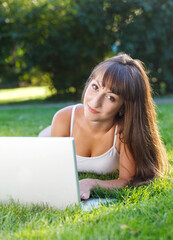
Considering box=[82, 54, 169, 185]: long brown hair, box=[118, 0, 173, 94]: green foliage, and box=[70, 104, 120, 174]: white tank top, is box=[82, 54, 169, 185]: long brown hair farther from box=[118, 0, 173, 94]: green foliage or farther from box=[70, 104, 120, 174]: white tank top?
box=[118, 0, 173, 94]: green foliage

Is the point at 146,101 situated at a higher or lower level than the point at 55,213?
higher

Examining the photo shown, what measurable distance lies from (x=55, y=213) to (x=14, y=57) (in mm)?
8458

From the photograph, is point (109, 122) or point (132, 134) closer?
point (132, 134)

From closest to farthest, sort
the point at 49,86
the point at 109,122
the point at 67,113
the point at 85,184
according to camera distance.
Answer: the point at 85,184 < the point at 109,122 < the point at 67,113 < the point at 49,86

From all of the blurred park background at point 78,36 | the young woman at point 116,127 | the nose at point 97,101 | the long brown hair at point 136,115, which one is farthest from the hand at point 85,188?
the blurred park background at point 78,36

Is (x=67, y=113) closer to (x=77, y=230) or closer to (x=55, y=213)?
(x=55, y=213)

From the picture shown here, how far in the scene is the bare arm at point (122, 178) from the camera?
2.23 metres

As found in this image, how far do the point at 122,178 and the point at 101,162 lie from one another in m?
0.29

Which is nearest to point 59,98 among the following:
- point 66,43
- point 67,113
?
point 66,43

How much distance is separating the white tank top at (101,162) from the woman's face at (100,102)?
1.18 ft

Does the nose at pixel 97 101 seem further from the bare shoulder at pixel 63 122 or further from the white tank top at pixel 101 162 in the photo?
the bare shoulder at pixel 63 122

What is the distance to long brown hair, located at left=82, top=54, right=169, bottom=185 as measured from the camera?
7.14 feet

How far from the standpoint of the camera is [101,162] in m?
2.64

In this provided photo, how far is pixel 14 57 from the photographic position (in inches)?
382
